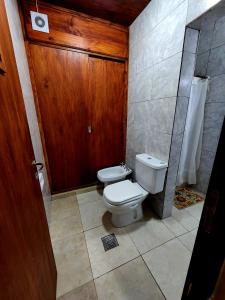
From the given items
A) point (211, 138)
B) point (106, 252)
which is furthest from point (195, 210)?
point (106, 252)

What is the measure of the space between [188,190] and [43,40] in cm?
286

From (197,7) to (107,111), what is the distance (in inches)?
54.5

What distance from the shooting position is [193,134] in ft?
6.71

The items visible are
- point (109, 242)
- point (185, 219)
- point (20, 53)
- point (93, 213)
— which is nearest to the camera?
point (20, 53)

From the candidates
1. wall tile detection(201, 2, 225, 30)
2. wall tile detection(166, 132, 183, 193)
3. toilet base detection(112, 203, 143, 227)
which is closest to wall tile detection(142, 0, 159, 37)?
wall tile detection(201, 2, 225, 30)

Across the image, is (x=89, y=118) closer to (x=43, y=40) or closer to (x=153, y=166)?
(x=43, y=40)

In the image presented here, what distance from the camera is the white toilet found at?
1.44 meters

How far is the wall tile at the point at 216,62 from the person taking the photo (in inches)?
68.8

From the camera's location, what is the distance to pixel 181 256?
1.27 meters

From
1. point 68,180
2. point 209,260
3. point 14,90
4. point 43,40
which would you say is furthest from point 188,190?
point 43,40

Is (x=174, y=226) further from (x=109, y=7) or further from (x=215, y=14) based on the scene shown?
(x=109, y=7)

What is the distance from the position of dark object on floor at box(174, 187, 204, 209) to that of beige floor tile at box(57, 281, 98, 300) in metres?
1.37

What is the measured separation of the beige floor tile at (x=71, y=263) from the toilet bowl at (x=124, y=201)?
437 mm

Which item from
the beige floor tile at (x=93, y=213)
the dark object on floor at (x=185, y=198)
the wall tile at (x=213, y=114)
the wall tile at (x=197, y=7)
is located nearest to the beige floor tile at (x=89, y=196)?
the beige floor tile at (x=93, y=213)
